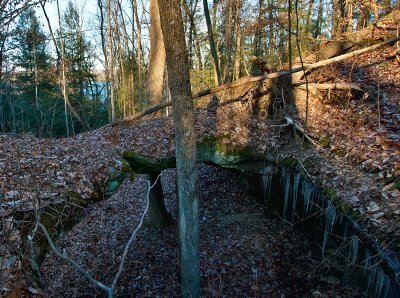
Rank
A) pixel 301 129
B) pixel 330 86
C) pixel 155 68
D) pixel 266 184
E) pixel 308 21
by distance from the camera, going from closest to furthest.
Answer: pixel 301 129 → pixel 266 184 → pixel 330 86 → pixel 155 68 → pixel 308 21

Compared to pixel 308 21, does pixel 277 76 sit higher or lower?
lower

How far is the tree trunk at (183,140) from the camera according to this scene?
4559 mm

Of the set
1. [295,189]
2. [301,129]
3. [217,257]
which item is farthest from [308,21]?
[217,257]

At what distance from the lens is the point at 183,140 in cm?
489

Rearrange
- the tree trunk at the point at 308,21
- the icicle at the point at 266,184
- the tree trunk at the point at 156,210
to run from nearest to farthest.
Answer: the icicle at the point at 266,184
the tree trunk at the point at 156,210
the tree trunk at the point at 308,21

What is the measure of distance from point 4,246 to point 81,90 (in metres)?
22.3

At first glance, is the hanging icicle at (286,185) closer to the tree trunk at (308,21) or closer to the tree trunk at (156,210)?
the tree trunk at (156,210)

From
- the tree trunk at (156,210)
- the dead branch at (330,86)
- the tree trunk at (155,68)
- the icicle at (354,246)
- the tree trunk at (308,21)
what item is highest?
the tree trunk at (308,21)

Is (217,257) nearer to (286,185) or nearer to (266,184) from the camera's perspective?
(266,184)

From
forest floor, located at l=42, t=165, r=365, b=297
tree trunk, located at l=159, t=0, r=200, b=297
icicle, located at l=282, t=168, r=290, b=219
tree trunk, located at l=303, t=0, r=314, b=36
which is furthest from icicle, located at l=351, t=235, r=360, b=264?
tree trunk, located at l=303, t=0, r=314, b=36

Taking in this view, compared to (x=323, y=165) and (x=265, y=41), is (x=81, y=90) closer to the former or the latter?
(x=265, y=41)

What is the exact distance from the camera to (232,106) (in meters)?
8.66

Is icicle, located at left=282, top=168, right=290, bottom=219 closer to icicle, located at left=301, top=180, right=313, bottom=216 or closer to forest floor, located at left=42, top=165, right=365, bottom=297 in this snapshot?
icicle, located at left=301, top=180, right=313, bottom=216

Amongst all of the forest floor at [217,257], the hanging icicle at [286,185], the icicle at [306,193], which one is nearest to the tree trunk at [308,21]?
the forest floor at [217,257]
